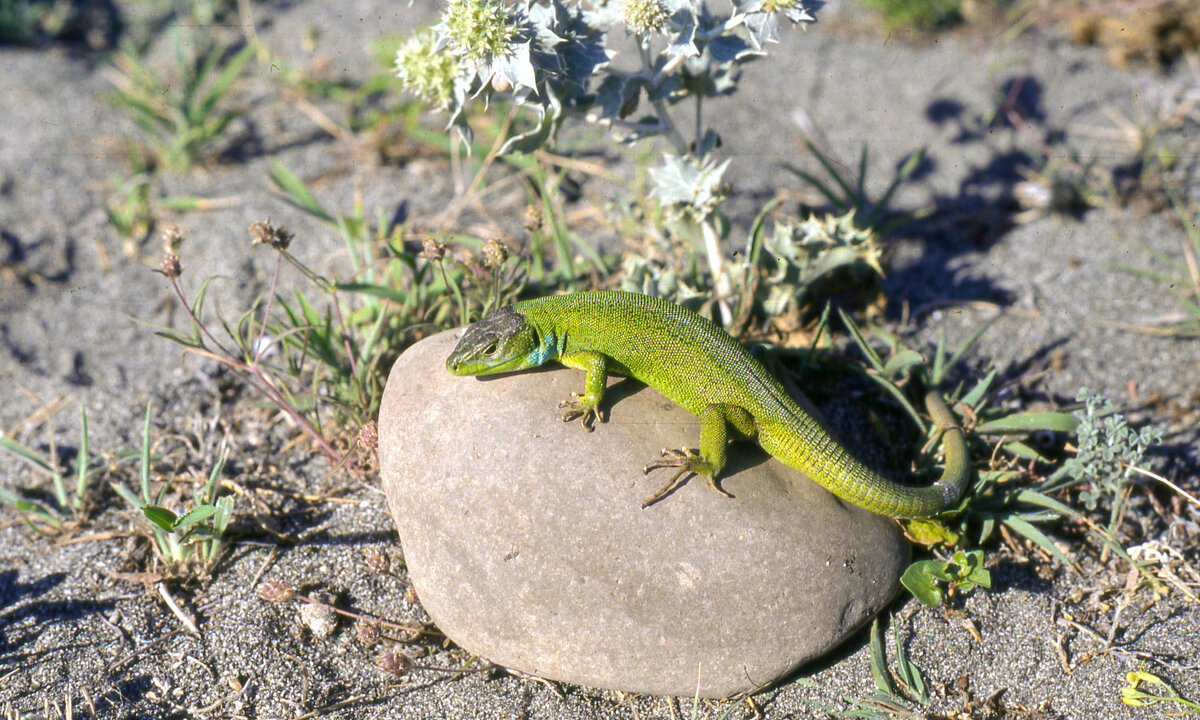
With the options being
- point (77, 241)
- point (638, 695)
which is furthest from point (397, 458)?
point (77, 241)

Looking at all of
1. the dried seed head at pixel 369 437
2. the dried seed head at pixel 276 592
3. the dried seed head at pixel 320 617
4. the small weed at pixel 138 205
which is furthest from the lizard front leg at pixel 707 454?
the small weed at pixel 138 205

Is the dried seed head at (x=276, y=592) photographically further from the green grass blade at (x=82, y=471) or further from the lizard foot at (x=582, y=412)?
the lizard foot at (x=582, y=412)

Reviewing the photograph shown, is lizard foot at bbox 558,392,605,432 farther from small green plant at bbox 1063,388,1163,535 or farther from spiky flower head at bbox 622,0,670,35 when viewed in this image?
small green plant at bbox 1063,388,1163,535

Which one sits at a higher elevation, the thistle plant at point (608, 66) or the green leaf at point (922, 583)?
the thistle plant at point (608, 66)

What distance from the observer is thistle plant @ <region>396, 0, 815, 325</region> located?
12.3 ft

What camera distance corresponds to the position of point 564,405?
3.89 metres

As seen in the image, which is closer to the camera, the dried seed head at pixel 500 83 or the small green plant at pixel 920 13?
the dried seed head at pixel 500 83

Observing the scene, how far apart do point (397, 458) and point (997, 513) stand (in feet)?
10.0

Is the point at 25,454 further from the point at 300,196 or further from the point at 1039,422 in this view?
the point at 1039,422

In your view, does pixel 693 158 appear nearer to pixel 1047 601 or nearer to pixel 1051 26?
pixel 1047 601

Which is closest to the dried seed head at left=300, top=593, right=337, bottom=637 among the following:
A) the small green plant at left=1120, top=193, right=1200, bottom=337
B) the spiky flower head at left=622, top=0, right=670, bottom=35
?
the spiky flower head at left=622, top=0, right=670, bottom=35

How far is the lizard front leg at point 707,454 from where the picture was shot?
3.65m

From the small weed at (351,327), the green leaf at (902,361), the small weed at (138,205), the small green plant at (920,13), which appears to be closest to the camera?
the small weed at (351,327)

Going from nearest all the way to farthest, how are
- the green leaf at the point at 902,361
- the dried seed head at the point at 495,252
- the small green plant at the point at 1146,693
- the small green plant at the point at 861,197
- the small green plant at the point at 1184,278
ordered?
the small green plant at the point at 1146,693 < the dried seed head at the point at 495,252 < the green leaf at the point at 902,361 < the small green plant at the point at 1184,278 < the small green plant at the point at 861,197
